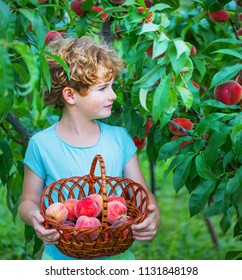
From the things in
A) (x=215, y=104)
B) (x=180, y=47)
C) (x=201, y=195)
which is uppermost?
(x=180, y=47)

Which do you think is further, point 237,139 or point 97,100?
point 97,100

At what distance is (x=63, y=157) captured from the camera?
180 cm

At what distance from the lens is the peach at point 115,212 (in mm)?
1688

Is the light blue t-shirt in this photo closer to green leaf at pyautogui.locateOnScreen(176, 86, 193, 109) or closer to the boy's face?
the boy's face

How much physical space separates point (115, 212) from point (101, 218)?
0.25ft

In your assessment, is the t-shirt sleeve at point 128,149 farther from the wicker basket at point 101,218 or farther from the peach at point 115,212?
the peach at point 115,212

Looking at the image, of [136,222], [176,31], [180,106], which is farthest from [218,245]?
[136,222]

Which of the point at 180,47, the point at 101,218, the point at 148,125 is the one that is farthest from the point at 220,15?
the point at 101,218

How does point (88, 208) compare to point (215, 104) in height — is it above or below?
below

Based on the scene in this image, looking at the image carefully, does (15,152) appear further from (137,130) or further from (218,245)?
(218,245)

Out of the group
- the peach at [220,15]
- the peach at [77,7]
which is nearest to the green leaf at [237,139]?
the peach at [77,7]

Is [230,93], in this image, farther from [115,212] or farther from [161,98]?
[115,212]

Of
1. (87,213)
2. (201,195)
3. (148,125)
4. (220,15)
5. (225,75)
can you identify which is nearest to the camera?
(87,213)
